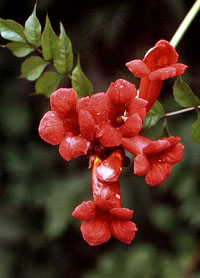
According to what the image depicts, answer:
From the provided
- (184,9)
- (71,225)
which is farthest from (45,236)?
(184,9)

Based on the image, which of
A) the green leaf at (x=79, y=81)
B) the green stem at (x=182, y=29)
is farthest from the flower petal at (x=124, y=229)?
the green stem at (x=182, y=29)

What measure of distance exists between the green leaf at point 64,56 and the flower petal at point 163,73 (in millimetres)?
584

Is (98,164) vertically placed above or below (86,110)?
below

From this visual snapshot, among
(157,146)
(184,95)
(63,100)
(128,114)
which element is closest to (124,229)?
(157,146)

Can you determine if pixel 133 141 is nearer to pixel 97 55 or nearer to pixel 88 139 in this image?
pixel 88 139

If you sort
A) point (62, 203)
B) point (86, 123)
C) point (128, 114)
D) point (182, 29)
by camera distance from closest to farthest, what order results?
point (86, 123), point (128, 114), point (182, 29), point (62, 203)

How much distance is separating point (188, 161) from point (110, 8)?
4.42 ft

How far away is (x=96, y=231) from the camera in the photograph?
1.85 metres

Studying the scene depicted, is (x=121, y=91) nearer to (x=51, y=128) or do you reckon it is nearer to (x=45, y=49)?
(x=51, y=128)

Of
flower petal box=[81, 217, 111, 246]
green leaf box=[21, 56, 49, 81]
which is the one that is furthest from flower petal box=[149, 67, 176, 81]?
green leaf box=[21, 56, 49, 81]

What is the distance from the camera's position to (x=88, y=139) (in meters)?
1.80

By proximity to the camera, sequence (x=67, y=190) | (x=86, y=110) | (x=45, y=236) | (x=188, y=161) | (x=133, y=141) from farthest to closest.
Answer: (x=45, y=236)
(x=67, y=190)
(x=188, y=161)
(x=133, y=141)
(x=86, y=110)

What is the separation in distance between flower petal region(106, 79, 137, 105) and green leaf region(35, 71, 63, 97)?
636mm

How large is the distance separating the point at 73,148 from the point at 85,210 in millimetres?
258
